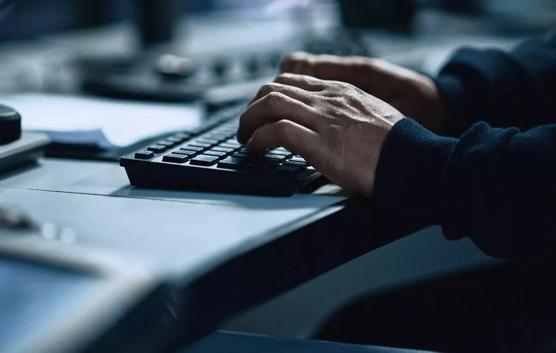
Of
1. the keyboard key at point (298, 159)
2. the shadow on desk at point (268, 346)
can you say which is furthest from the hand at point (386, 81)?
the shadow on desk at point (268, 346)

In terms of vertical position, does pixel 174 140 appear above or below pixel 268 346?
above

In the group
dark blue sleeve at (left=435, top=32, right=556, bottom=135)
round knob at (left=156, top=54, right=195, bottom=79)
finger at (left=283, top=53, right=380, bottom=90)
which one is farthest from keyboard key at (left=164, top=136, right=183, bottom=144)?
round knob at (left=156, top=54, right=195, bottom=79)

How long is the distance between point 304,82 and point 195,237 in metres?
0.31

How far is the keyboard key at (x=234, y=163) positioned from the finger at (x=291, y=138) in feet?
0.08

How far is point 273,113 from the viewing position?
708 mm

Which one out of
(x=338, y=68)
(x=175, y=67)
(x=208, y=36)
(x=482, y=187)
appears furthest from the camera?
(x=208, y=36)

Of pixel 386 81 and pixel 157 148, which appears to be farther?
pixel 386 81

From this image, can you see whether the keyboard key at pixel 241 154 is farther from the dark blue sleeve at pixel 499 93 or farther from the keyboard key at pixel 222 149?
the dark blue sleeve at pixel 499 93

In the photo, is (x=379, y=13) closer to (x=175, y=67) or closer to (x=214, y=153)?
(x=175, y=67)

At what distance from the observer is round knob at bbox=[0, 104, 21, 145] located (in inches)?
29.8

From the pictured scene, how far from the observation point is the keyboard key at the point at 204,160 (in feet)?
2.23

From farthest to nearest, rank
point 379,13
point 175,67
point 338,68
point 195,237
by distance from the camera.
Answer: point 379,13 → point 175,67 → point 338,68 → point 195,237

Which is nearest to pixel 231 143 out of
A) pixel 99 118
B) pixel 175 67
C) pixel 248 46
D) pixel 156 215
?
pixel 156 215

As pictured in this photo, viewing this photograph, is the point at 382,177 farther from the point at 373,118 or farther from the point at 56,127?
the point at 56,127
